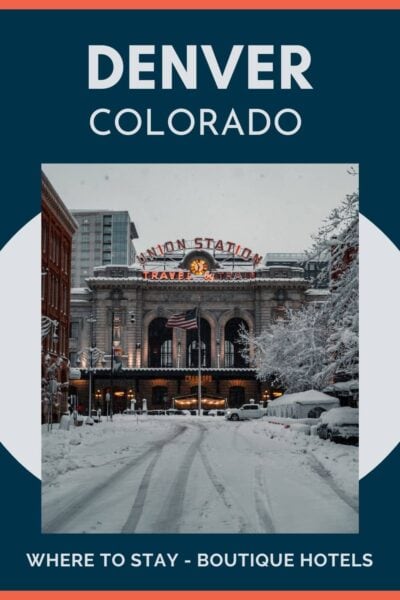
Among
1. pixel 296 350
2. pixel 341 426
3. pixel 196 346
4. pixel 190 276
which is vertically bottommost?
pixel 341 426

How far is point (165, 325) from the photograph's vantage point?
31.5 meters

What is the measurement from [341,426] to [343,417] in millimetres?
177

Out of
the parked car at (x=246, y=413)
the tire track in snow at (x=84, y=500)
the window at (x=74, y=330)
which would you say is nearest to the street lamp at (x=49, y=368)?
the tire track in snow at (x=84, y=500)

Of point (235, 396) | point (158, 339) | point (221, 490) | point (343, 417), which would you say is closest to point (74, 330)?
point (343, 417)

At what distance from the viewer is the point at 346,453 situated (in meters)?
13.0

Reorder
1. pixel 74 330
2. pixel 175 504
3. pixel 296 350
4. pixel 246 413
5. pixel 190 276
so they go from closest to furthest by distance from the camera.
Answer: pixel 175 504 < pixel 74 330 < pixel 246 413 < pixel 296 350 < pixel 190 276

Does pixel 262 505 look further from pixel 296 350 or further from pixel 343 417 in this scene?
pixel 296 350

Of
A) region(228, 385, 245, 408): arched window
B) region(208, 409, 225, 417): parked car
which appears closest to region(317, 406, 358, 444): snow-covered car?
region(208, 409, 225, 417): parked car

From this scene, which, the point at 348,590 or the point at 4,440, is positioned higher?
the point at 4,440

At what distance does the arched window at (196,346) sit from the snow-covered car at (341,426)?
9.35 metres

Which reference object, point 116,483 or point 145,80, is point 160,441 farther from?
point 145,80

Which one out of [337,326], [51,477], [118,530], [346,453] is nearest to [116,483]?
[51,477]

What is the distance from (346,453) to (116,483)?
13.2ft

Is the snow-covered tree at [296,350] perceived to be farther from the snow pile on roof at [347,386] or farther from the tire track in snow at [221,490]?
the tire track in snow at [221,490]
